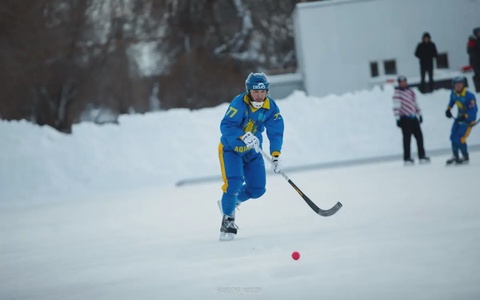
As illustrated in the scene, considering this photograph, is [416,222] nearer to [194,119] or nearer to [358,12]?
[194,119]

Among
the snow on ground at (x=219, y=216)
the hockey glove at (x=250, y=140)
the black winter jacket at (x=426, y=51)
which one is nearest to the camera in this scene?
the snow on ground at (x=219, y=216)

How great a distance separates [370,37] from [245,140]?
16635 mm

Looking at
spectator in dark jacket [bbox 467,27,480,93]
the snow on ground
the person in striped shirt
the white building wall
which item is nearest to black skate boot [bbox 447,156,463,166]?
the snow on ground

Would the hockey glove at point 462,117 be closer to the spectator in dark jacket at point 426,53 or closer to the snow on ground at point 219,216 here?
the snow on ground at point 219,216

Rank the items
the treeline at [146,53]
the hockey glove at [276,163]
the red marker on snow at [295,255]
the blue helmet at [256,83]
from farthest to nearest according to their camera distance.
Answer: the treeline at [146,53] < the hockey glove at [276,163] < the blue helmet at [256,83] < the red marker on snow at [295,255]

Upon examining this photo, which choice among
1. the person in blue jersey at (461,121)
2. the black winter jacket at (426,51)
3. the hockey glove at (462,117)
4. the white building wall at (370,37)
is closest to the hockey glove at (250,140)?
the person in blue jersey at (461,121)

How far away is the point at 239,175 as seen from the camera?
692cm

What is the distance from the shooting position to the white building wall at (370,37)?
74.6 feet

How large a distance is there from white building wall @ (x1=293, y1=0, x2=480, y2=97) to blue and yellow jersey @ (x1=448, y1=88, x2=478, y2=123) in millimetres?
10366

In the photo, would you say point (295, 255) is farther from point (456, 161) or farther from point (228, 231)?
point (456, 161)

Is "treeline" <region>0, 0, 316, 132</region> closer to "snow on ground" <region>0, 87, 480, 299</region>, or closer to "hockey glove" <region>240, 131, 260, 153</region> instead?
"snow on ground" <region>0, 87, 480, 299</region>

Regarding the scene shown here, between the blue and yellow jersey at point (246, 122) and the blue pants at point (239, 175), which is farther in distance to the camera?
the blue pants at point (239, 175)

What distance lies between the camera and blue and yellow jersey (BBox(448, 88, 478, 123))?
12.4 m

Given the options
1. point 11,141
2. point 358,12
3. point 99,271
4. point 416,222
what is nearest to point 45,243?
point 99,271
